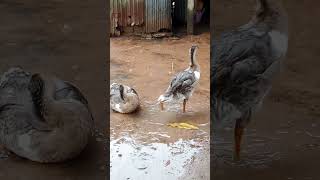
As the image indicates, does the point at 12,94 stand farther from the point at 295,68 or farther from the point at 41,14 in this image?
the point at 295,68

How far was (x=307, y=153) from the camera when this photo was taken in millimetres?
2869

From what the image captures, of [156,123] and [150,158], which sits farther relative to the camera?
[156,123]

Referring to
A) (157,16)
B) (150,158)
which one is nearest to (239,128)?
(150,158)

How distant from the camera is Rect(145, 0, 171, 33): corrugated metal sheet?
7.23 metres

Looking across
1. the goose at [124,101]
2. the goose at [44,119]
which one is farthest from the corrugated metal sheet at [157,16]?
the goose at [44,119]

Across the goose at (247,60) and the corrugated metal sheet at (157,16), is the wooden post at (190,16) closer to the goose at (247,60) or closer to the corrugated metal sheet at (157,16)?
the corrugated metal sheet at (157,16)

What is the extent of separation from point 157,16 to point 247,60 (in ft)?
16.0

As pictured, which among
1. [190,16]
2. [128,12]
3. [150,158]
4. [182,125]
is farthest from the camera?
[128,12]

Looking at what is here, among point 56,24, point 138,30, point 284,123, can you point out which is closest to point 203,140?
point 284,123

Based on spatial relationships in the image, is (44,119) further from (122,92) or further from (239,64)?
(122,92)

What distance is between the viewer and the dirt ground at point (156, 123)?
10.4 ft

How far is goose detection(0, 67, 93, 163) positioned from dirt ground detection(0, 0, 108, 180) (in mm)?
75

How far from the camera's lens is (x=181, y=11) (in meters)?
7.68

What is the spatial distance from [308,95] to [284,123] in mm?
496
